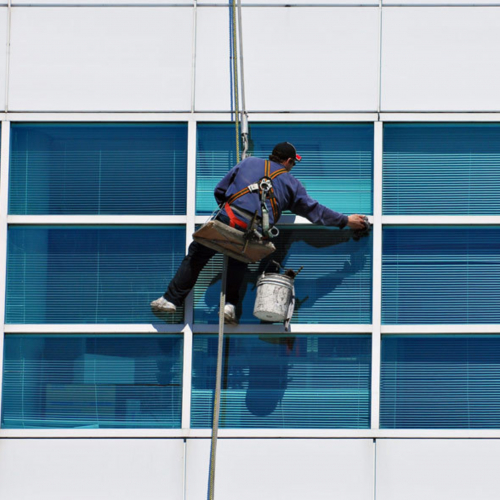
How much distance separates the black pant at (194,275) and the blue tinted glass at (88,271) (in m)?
0.28

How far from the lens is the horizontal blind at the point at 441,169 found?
7.65m

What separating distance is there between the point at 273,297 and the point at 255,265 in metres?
0.53
